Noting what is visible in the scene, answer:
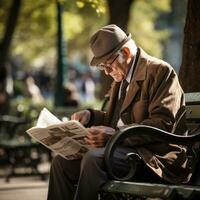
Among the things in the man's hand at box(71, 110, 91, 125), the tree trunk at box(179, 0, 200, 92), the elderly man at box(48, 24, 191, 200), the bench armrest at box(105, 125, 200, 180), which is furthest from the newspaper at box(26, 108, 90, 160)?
the tree trunk at box(179, 0, 200, 92)

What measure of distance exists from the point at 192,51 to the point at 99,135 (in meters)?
2.10

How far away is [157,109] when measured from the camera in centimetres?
578

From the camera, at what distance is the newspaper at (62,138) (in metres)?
6.05

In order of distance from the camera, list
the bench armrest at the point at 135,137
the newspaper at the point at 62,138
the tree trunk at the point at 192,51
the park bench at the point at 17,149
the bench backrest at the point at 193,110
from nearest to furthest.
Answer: the bench armrest at the point at 135,137 → the newspaper at the point at 62,138 → the bench backrest at the point at 193,110 → the tree trunk at the point at 192,51 → the park bench at the point at 17,149

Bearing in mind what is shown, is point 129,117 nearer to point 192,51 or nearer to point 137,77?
point 137,77

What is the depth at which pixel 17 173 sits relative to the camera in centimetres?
1403

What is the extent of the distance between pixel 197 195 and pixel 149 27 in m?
26.2

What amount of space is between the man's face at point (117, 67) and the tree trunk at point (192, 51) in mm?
1489

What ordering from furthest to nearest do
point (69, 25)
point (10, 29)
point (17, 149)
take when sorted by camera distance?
point (69, 25), point (10, 29), point (17, 149)

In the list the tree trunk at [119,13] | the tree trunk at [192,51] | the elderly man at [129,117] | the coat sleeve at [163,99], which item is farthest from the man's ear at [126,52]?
the tree trunk at [119,13]

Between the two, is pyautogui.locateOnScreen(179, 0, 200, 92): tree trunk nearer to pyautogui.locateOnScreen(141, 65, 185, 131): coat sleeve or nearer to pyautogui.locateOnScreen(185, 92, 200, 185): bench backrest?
pyautogui.locateOnScreen(185, 92, 200, 185): bench backrest

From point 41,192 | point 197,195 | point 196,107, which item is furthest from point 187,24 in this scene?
point 41,192

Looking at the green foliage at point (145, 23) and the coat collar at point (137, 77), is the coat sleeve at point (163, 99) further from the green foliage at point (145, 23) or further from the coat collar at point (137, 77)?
the green foliage at point (145, 23)

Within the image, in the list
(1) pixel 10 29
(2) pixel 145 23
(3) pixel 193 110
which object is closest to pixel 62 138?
(3) pixel 193 110
